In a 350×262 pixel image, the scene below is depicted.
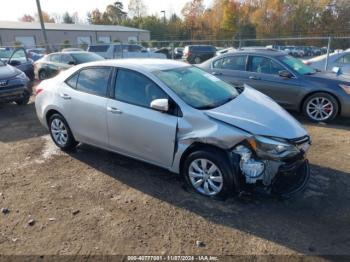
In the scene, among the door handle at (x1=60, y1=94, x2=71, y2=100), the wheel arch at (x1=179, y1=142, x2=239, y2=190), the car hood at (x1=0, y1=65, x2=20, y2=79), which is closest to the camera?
the wheel arch at (x1=179, y1=142, x2=239, y2=190)

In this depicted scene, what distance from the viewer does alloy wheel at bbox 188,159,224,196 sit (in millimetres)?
3691

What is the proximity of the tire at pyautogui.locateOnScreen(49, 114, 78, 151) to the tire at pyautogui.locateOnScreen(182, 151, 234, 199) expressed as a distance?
230cm

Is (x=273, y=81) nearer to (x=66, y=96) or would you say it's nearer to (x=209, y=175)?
(x=209, y=175)

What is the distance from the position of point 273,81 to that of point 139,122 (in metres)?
4.28

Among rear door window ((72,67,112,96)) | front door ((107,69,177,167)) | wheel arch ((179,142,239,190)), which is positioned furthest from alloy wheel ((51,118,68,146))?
wheel arch ((179,142,239,190))

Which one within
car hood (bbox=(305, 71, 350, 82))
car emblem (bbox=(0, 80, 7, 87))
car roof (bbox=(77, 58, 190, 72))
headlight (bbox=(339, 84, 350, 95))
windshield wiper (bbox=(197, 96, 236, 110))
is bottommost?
headlight (bbox=(339, 84, 350, 95))

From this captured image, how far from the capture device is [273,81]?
23.7ft

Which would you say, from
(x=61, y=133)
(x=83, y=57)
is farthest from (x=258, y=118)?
(x=83, y=57)

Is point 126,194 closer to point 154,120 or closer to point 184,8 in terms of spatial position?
point 154,120

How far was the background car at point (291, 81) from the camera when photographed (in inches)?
263

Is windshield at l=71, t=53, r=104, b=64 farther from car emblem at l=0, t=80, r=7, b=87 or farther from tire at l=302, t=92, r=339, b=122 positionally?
tire at l=302, t=92, r=339, b=122

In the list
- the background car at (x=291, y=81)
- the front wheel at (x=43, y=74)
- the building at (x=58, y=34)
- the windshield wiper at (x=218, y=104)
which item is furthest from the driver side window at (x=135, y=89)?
the building at (x=58, y=34)

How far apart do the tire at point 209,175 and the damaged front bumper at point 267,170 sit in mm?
117

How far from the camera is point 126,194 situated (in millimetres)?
4039
